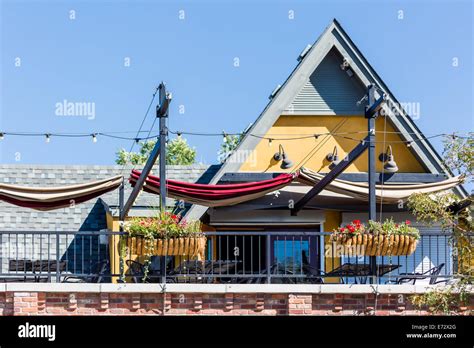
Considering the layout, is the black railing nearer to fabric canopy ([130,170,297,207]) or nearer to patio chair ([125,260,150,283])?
Answer: patio chair ([125,260,150,283])

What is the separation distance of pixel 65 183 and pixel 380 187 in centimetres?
785

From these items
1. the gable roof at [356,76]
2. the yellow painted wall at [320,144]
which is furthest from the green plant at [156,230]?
the yellow painted wall at [320,144]

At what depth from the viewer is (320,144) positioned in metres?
23.1

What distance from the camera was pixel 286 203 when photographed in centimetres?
2286

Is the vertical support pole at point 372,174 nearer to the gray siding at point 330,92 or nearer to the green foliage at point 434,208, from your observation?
the green foliage at point 434,208

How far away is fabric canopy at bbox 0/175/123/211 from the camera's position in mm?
19672

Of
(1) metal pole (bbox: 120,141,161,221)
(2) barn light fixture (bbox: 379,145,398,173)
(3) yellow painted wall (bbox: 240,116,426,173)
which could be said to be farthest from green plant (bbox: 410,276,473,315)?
(3) yellow painted wall (bbox: 240,116,426,173)

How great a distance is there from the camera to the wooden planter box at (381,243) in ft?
57.8

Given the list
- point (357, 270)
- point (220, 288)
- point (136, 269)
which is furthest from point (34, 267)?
point (357, 270)

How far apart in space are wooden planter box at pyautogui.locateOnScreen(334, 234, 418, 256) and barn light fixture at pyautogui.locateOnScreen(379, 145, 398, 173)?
202 inches

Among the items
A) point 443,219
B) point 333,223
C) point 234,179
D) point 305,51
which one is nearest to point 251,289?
A: point 443,219

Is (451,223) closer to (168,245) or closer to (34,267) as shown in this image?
(168,245)

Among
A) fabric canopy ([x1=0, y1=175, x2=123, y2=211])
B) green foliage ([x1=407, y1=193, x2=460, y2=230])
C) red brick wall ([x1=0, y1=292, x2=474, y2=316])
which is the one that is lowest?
red brick wall ([x1=0, y1=292, x2=474, y2=316])
